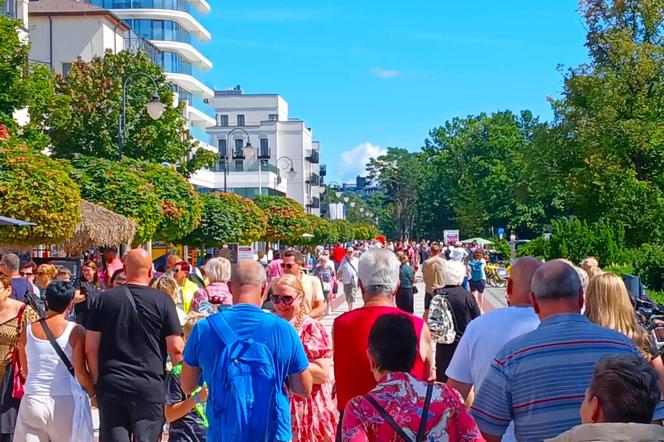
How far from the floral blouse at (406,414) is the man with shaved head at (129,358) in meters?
3.11

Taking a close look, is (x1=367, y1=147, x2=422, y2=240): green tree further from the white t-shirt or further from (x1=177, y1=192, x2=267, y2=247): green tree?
the white t-shirt

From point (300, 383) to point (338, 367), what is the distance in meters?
0.31

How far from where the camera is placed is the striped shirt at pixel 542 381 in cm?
451

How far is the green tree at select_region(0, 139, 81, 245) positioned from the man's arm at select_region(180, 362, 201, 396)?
522 inches

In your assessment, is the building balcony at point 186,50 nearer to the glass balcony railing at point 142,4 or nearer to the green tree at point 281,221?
the glass balcony railing at point 142,4

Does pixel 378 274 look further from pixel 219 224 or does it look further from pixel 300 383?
pixel 219 224

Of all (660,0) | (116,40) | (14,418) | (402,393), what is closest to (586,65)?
(660,0)

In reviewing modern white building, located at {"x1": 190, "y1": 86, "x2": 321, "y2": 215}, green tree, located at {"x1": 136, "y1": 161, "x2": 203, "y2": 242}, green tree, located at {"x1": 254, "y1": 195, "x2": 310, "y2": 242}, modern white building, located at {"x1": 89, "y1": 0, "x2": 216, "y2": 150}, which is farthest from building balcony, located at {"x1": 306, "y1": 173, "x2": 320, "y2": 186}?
green tree, located at {"x1": 136, "y1": 161, "x2": 203, "y2": 242}

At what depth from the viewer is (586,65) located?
50156mm

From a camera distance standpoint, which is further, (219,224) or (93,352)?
(219,224)

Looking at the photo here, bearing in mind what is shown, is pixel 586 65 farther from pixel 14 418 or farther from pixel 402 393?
pixel 402 393

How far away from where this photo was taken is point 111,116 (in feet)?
154

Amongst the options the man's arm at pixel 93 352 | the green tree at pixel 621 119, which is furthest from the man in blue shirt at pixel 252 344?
the green tree at pixel 621 119

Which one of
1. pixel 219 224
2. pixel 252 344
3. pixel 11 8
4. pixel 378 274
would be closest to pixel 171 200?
pixel 219 224
